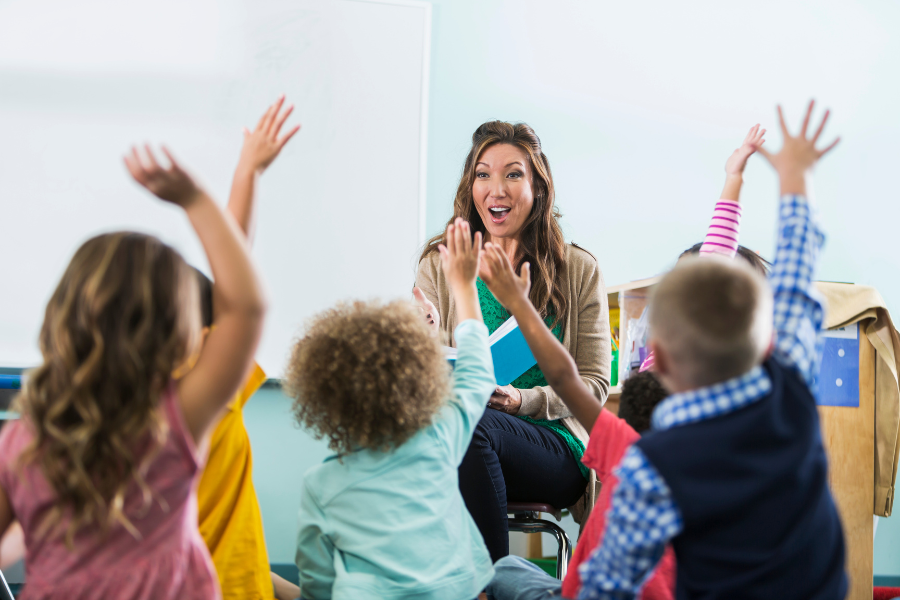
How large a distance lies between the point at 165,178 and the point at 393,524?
1.99 ft

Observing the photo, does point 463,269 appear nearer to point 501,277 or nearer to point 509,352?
point 501,277

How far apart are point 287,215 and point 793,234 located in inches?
72.1

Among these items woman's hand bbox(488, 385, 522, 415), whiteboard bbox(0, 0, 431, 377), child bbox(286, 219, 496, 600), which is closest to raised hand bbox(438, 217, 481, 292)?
child bbox(286, 219, 496, 600)

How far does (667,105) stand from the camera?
2.76 m

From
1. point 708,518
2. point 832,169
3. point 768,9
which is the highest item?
point 768,9

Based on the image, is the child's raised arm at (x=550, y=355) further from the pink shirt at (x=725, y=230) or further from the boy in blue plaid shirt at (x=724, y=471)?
the pink shirt at (x=725, y=230)

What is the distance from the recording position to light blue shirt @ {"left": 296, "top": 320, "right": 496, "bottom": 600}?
1.05m

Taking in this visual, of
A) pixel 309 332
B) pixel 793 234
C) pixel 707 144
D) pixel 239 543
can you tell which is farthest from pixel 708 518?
pixel 707 144

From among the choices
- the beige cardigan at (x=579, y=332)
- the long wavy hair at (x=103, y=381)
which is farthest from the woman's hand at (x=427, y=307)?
the long wavy hair at (x=103, y=381)

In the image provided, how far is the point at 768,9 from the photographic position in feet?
9.22

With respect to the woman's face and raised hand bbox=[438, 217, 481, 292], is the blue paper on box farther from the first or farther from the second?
raised hand bbox=[438, 217, 481, 292]

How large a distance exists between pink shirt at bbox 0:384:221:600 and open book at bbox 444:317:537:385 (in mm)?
699

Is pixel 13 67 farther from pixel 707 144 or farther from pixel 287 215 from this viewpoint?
pixel 707 144

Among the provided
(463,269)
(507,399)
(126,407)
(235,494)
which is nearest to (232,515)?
(235,494)
